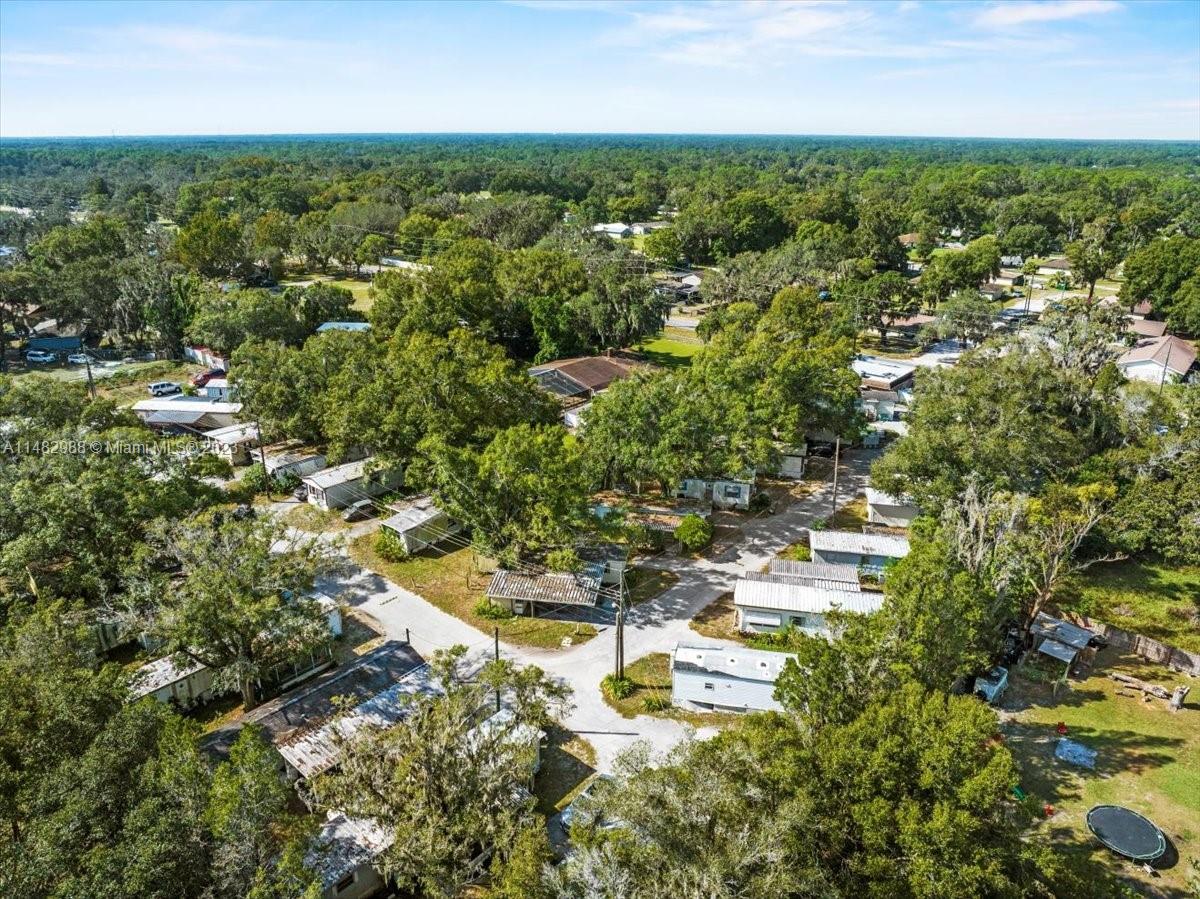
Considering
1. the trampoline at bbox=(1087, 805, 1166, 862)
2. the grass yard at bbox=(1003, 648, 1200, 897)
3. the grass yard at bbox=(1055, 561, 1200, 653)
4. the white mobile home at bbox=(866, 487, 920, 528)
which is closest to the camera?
the trampoline at bbox=(1087, 805, 1166, 862)

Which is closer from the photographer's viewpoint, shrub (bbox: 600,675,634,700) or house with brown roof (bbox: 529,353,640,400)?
shrub (bbox: 600,675,634,700)

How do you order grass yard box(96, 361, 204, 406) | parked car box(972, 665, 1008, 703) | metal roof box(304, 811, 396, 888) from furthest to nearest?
grass yard box(96, 361, 204, 406), parked car box(972, 665, 1008, 703), metal roof box(304, 811, 396, 888)

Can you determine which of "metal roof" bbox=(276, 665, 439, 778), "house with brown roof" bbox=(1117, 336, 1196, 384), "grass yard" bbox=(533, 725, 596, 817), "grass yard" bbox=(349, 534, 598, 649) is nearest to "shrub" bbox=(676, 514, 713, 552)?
"grass yard" bbox=(349, 534, 598, 649)

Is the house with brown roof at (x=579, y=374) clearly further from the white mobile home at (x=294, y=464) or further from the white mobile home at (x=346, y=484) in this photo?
the white mobile home at (x=294, y=464)

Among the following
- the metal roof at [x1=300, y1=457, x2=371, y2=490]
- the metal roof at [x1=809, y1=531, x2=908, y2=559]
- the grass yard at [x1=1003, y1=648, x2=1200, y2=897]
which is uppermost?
the metal roof at [x1=300, y1=457, x2=371, y2=490]

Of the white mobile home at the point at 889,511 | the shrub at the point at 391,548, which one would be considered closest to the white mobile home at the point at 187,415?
the shrub at the point at 391,548

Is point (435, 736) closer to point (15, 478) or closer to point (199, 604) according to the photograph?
point (199, 604)

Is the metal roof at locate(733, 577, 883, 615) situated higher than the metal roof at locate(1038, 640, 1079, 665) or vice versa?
the metal roof at locate(733, 577, 883, 615)

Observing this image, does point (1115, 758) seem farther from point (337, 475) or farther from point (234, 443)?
point (234, 443)

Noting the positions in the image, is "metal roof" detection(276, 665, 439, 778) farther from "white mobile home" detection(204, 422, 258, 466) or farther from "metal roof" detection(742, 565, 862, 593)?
"white mobile home" detection(204, 422, 258, 466)
